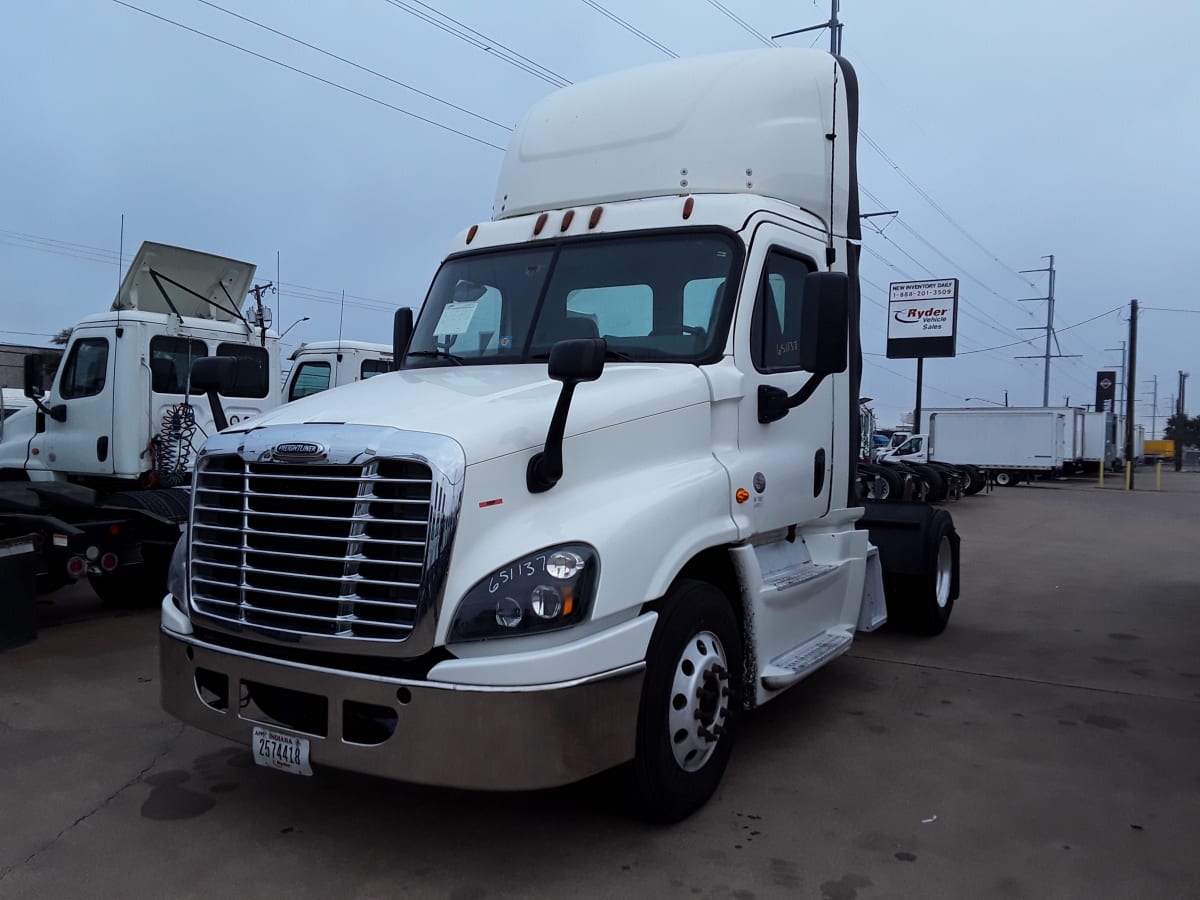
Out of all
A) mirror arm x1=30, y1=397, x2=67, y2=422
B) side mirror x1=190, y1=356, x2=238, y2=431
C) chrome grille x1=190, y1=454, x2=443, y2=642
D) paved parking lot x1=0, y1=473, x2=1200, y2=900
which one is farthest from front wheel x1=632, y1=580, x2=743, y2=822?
mirror arm x1=30, y1=397, x2=67, y2=422

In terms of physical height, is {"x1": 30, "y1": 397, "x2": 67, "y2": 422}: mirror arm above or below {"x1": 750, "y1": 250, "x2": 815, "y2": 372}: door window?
below

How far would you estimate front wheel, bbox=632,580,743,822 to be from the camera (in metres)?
3.83

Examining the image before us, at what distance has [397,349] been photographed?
591 centimetres

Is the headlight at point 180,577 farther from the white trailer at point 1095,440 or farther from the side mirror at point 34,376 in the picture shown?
the white trailer at point 1095,440

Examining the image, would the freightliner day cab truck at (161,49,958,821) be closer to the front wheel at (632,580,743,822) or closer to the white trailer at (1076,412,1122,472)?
the front wheel at (632,580,743,822)

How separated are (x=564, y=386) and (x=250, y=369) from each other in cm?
721

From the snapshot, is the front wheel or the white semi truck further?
the white semi truck

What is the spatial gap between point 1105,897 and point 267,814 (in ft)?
11.0

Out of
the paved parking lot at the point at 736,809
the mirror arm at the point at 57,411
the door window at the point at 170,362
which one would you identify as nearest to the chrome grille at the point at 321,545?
the paved parking lot at the point at 736,809

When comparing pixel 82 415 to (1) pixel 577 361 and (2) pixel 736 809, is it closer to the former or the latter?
(1) pixel 577 361

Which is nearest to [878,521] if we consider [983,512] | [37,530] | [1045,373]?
[37,530]

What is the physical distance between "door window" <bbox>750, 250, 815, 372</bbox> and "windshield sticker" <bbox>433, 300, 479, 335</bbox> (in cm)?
151

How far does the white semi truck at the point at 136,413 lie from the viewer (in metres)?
7.78

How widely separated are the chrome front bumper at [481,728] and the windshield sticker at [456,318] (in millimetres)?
2161
